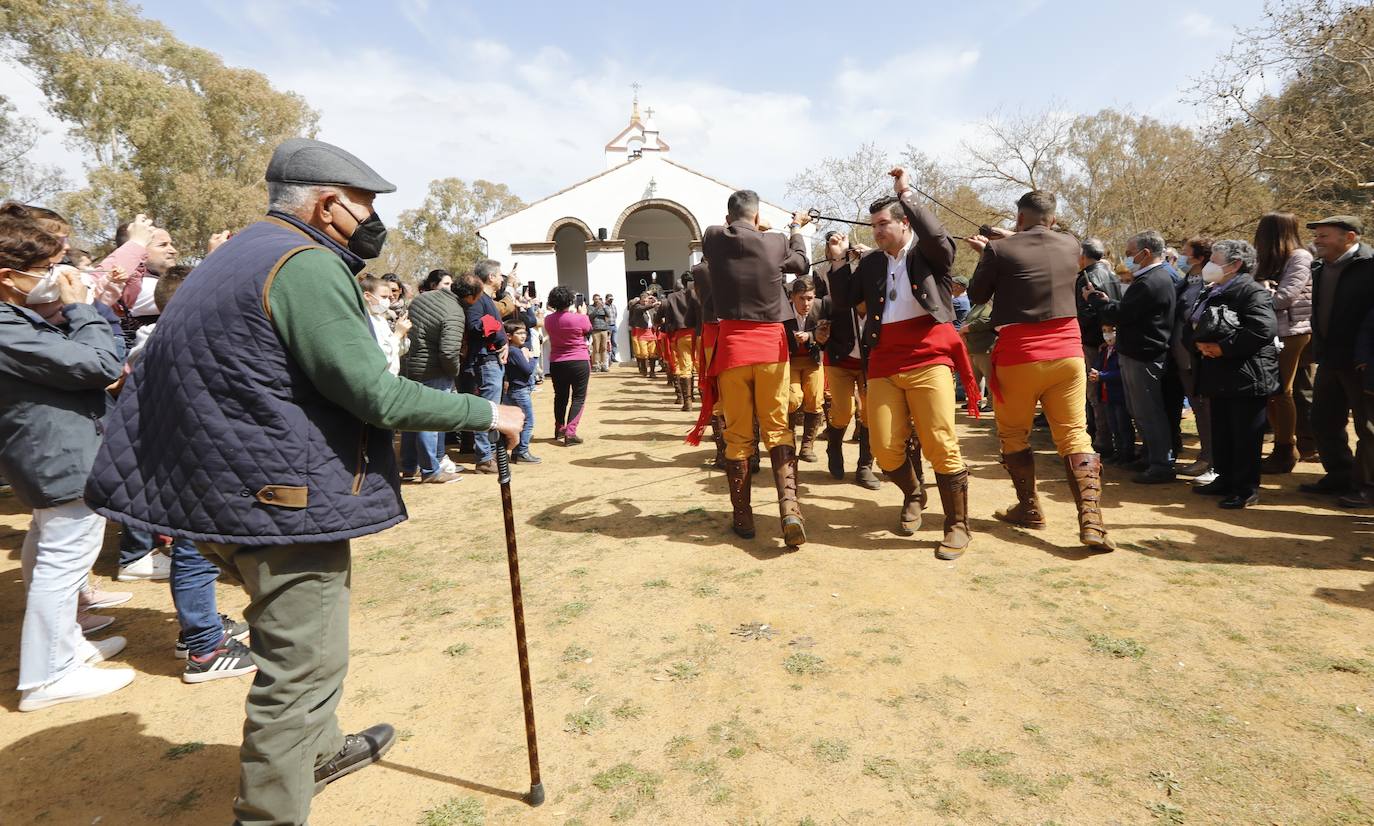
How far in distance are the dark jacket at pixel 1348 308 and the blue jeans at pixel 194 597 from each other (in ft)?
23.6

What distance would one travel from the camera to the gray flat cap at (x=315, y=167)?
2088 mm

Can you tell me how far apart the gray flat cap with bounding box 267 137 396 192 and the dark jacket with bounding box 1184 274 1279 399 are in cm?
579

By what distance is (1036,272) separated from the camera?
171 inches

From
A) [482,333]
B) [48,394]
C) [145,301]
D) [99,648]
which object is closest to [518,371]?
[482,333]

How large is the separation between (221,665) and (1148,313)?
689 cm

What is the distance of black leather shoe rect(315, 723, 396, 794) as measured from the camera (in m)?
2.61

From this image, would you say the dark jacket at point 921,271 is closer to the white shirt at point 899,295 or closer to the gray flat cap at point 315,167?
the white shirt at point 899,295

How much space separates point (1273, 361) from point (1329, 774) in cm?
392

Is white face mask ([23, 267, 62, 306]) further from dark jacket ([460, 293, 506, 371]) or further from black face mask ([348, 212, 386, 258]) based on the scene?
dark jacket ([460, 293, 506, 371])

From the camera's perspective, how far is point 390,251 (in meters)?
56.4

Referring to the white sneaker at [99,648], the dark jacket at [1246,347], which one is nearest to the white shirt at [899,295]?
the dark jacket at [1246,347]

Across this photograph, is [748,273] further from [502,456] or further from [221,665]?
[221,665]

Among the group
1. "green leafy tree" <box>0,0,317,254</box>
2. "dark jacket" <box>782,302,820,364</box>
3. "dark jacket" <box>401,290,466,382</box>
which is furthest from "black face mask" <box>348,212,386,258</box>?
"green leafy tree" <box>0,0,317,254</box>

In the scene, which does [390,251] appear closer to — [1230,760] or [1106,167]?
[1106,167]
